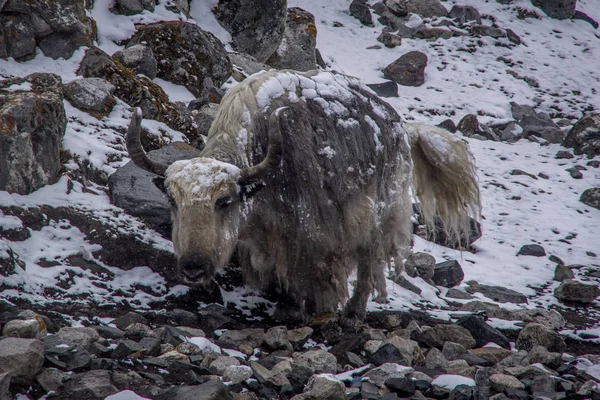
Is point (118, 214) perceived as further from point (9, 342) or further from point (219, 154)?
point (9, 342)

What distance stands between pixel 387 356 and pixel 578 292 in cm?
343

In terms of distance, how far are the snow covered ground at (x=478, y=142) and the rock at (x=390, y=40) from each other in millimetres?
280

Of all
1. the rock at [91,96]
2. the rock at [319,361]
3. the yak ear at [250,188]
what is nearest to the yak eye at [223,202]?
the yak ear at [250,188]

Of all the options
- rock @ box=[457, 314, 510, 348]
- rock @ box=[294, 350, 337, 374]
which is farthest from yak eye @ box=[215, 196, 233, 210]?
rock @ box=[457, 314, 510, 348]

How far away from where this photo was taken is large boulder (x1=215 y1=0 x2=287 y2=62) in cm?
1027

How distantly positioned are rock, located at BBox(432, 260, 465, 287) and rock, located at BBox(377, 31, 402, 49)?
9.75m

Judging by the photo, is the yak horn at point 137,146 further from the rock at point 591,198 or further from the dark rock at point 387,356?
the rock at point 591,198

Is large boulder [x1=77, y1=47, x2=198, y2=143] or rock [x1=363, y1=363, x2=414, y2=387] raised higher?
large boulder [x1=77, y1=47, x2=198, y2=143]

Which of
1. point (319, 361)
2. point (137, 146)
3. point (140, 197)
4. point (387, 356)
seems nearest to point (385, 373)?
point (387, 356)

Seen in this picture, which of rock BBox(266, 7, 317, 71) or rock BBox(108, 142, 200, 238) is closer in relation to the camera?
rock BBox(108, 142, 200, 238)

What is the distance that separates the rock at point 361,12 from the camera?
1609 centimetres

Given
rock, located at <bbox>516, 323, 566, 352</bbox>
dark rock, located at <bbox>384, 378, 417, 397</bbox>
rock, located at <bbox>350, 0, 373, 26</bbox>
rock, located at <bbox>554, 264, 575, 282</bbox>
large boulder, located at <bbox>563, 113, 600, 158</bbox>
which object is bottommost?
rock, located at <bbox>554, 264, 575, 282</bbox>

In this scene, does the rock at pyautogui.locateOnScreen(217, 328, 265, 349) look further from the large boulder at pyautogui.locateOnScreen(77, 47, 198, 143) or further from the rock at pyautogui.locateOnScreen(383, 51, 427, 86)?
the rock at pyautogui.locateOnScreen(383, 51, 427, 86)

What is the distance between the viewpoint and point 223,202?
4070mm
